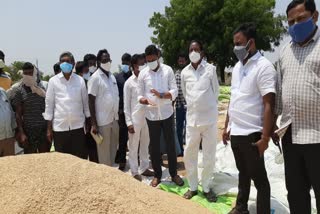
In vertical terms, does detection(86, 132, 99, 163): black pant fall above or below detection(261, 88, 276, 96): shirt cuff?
below

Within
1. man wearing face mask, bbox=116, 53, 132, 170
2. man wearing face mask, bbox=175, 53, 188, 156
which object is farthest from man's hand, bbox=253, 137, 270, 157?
man wearing face mask, bbox=175, 53, 188, 156

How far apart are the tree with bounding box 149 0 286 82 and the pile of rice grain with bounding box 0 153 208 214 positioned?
24977 mm

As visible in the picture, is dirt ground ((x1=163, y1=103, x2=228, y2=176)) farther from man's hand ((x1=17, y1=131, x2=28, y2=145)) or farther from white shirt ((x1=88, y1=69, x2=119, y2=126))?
man's hand ((x1=17, y1=131, x2=28, y2=145))

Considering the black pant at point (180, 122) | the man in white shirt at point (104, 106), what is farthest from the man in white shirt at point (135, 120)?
the black pant at point (180, 122)

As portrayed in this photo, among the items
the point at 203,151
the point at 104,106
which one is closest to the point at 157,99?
the point at 104,106

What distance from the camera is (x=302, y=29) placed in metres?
3.07

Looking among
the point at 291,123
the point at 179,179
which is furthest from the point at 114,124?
the point at 291,123

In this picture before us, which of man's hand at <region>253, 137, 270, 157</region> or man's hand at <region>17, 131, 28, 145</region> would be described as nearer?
man's hand at <region>253, 137, 270, 157</region>

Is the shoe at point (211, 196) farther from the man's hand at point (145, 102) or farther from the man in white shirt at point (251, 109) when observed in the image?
the man's hand at point (145, 102)

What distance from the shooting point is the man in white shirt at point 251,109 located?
3.54 metres

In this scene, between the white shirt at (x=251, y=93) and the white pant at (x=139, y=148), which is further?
the white pant at (x=139, y=148)

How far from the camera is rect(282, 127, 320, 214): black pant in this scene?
3.10 m

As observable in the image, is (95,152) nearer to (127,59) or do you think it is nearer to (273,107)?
(127,59)

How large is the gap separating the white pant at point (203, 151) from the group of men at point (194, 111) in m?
0.01
